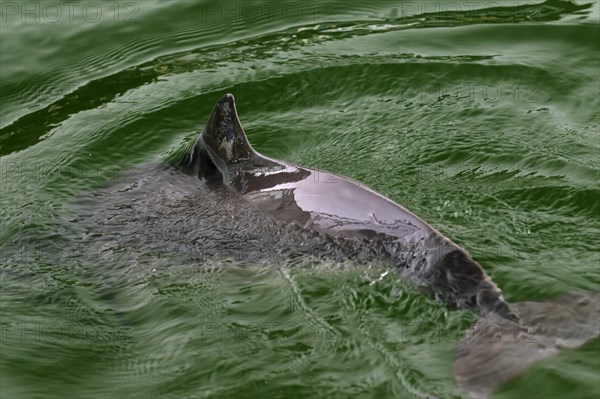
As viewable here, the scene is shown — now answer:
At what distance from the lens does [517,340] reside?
5254 millimetres

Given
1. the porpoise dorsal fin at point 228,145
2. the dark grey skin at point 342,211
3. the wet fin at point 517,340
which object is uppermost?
the porpoise dorsal fin at point 228,145

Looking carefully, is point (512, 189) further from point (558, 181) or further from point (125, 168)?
point (125, 168)

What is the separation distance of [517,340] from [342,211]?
56.0 inches

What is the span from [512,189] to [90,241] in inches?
121

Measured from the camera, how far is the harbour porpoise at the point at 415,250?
523 centimetres

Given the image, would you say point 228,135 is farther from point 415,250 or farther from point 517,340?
point 517,340

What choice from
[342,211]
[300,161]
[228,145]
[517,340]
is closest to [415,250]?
[342,211]

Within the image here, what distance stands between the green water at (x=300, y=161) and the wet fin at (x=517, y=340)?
0.24 ft

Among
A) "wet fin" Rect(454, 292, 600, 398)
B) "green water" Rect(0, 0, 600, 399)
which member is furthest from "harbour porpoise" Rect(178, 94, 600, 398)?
"green water" Rect(0, 0, 600, 399)

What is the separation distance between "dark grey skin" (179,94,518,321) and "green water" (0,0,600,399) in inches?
6.6

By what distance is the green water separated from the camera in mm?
5625

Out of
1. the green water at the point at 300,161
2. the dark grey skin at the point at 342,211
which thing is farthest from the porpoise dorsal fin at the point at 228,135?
the green water at the point at 300,161

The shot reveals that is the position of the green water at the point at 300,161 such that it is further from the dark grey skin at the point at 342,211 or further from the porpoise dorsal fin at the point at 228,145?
the porpoise dorsal fin at the point at 228,145

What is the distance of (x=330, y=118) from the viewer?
8.67 metres
